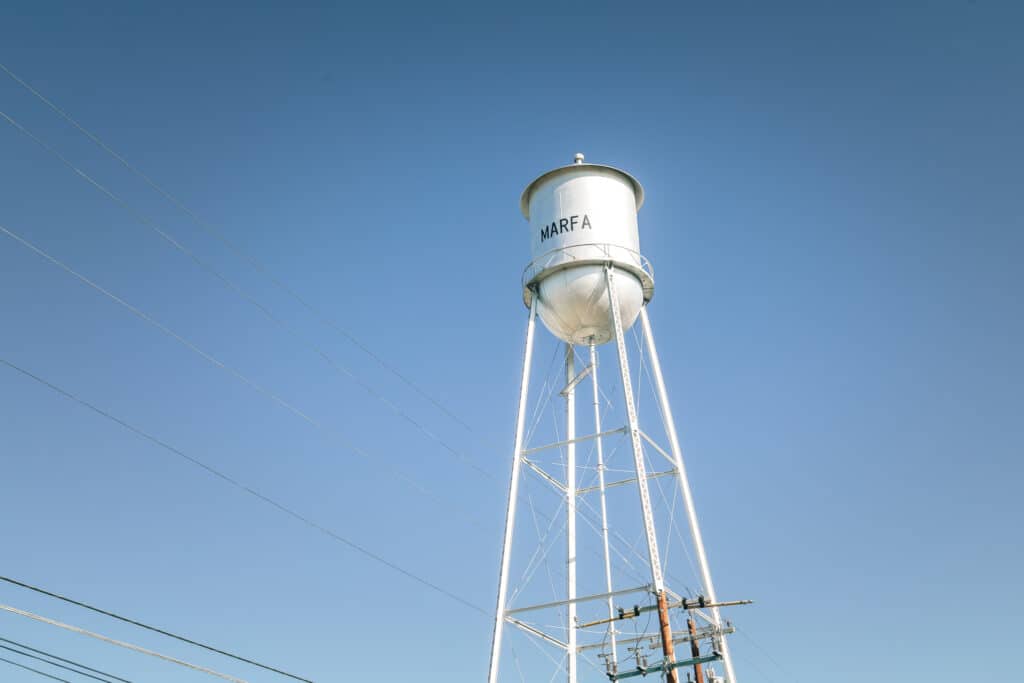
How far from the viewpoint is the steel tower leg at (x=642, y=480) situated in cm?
1634

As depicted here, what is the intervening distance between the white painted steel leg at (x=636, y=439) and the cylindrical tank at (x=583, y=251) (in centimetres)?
38

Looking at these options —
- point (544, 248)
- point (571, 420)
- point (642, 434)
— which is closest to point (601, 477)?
point (571, 420)

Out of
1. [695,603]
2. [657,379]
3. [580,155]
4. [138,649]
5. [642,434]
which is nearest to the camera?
[138,649]

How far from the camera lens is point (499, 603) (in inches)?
712

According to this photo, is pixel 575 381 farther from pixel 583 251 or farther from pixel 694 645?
pixel 694 645

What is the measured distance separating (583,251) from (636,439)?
487cm

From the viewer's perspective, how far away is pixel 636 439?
1822 centimetres

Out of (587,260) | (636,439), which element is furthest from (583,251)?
(636,439)

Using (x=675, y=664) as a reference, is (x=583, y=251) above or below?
above

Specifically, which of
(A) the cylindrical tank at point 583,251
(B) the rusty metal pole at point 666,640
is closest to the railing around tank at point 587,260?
(A) the cylindrical tank at point 583,251

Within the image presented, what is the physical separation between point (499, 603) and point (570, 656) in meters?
2.61

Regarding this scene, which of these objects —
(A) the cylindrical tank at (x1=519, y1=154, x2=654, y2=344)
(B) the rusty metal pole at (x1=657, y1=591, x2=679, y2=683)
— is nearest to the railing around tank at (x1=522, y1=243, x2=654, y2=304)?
(A) the cylindrical tank at (x1=519, y1=154, x2=654, y2=344)

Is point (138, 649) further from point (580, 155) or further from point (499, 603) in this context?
point (580, 155)

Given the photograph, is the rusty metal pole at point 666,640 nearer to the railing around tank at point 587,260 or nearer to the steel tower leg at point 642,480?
the steel tower leg at point 642,480
